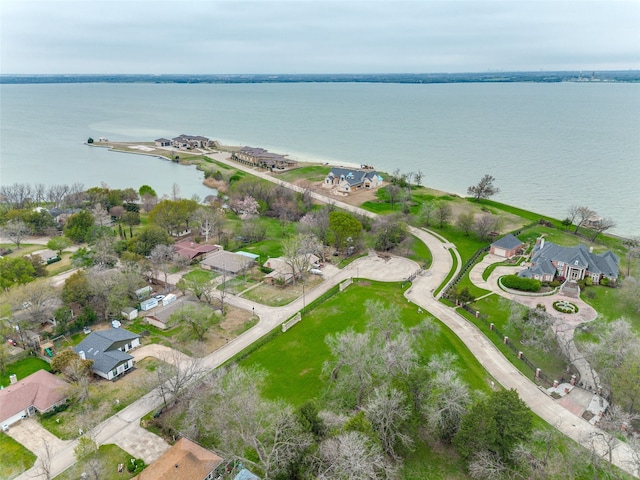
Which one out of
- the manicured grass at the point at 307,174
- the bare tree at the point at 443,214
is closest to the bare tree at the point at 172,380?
the bare tree at the point at 443,214

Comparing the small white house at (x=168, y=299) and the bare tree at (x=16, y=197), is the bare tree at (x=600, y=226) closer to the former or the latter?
the small white house at (x=168, y=299)

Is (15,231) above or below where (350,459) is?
below

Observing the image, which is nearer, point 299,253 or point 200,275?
point 299,253

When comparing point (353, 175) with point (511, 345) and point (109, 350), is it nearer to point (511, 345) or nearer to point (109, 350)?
point (511, 345)

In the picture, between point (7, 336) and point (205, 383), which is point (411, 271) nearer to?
point (205, 383)

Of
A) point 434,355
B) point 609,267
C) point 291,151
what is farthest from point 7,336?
point 291,151

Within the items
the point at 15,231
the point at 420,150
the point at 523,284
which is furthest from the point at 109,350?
the point at 420,150

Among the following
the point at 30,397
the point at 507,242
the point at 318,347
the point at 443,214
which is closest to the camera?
the point at 30,397

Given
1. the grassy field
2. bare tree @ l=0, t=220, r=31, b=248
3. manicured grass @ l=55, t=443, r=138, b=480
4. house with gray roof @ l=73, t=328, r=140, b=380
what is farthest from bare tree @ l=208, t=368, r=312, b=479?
bare tree @ l=0, t=220, r=31, b=248
